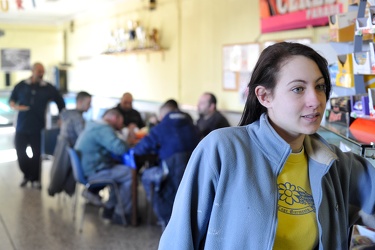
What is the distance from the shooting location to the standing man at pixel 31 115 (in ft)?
21.7

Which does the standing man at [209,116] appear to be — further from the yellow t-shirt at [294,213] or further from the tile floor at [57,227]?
the yellow t-shirt at [294,213]

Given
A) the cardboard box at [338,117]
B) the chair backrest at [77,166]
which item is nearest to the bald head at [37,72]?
the chair backrest at [77,166]

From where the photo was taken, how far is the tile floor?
459 cm

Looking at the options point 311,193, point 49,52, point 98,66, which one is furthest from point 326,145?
point 49,52

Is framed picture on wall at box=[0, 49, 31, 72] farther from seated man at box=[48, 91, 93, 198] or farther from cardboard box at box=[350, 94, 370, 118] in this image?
cardboard box at box=[350, 94, 370, 118]

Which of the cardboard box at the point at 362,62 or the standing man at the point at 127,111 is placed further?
the standing man at the point at 127,111

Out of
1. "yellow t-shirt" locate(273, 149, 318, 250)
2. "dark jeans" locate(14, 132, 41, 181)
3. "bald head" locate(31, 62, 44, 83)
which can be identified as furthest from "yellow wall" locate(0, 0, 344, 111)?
"yellow t-shirt" locate(273, 149, 318, 250)

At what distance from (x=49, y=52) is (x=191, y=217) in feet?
44.1

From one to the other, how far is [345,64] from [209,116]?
3464 millimetres

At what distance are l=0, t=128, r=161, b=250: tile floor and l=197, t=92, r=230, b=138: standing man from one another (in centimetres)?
112

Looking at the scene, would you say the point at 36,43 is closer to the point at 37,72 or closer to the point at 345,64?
the point at 37,72

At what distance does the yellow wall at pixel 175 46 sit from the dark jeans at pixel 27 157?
2.32 meters

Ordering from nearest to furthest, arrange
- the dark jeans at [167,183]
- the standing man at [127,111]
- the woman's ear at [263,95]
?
the woman's ear at [263,95], the dark jeans at [167,183], the standing man at [127,111]

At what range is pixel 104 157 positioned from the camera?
16.6 ft
